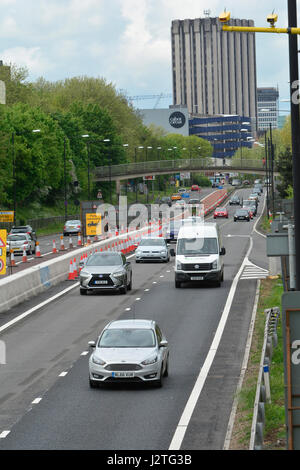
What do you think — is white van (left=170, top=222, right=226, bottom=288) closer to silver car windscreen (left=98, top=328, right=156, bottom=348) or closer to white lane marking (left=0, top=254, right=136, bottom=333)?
white lane marking (left=0, top=254, right=136, bottom=333)

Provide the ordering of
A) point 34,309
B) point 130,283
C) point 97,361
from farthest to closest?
point 130,283
point 34,309
point 97,361

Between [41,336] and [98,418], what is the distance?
1037 centimetres

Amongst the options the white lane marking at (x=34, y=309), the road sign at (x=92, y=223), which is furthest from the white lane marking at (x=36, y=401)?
the road sign at (x=92, y=223)

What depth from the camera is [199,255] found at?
3875 cm

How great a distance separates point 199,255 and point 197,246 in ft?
1.93

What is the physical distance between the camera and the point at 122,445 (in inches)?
583

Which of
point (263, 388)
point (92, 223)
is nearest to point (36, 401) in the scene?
point (263, 388)

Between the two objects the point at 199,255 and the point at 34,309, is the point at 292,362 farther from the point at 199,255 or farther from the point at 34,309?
the point at 199,255

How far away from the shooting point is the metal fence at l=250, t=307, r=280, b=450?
12328mm

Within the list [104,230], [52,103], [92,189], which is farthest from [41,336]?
[52,103]

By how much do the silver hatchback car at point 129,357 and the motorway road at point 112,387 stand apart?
32 cm

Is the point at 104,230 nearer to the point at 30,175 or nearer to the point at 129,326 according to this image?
the point at 30,175

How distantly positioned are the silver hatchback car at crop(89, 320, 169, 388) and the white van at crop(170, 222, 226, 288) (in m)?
17.7
